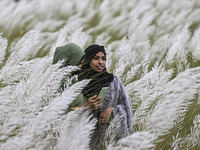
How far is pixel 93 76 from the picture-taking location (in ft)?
6.00

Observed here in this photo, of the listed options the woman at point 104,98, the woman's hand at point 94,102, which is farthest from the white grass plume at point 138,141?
the woman's hand at point 94,102

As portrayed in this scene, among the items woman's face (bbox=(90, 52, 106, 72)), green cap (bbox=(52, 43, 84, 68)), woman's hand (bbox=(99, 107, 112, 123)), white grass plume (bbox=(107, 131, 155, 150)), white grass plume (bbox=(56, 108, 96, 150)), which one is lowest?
woman's hand (bbox=(99, 107, 112, 123))

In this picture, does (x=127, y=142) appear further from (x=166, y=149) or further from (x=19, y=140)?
(x=166, y=149)

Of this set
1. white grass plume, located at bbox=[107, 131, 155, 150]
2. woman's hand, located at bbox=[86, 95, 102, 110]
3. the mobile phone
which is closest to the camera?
white grass plume, located at bbox=[107, 131, 155, 150]

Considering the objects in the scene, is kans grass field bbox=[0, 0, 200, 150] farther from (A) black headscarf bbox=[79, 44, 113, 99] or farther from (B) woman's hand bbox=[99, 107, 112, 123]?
A: (A) black headscarf bbox=[79, 44, 113, 99]

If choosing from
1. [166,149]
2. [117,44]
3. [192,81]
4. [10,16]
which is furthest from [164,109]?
[10,16]

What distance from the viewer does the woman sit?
1.62 meters

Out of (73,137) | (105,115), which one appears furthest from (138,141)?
(105,115)

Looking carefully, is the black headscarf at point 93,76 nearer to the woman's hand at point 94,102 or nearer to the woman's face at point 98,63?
the woman's face at point 98,63

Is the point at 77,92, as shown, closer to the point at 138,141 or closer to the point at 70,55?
the point at 70,55

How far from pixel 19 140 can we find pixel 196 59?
2.34 meters

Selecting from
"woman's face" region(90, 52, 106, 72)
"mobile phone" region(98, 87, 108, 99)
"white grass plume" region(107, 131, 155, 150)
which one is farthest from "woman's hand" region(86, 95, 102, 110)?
"white grass plume" region(107, 131, 155, 150)

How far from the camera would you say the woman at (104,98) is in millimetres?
1616

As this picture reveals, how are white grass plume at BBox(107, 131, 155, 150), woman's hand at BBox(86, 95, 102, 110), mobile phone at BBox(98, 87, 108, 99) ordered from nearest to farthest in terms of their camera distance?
white grass plume at BBox(107, 131, 155, 150), woman's hand at BBox(86, 95, 102, 110), mobile phone at BBox(98, 87, 108, 99)
